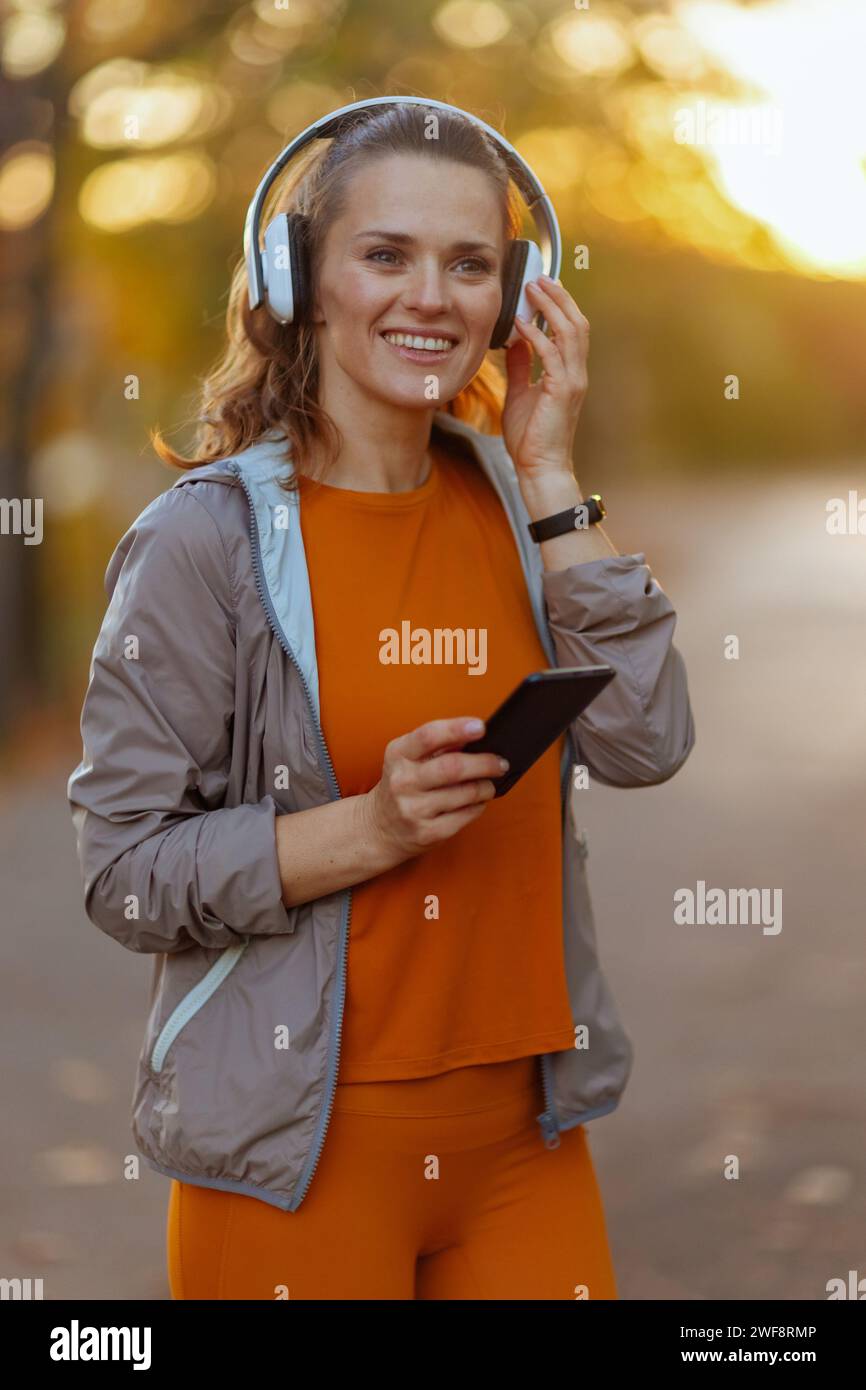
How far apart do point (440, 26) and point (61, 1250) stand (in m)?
8.73

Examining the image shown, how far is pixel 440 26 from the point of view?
34.3ft

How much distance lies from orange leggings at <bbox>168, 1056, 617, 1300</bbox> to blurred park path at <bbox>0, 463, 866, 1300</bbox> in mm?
2134

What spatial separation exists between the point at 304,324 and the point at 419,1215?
1.12 metres

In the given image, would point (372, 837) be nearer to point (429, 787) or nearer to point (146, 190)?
point (429, 787)

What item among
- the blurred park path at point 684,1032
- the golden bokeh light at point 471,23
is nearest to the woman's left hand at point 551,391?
the blurred park path at point 684,1032

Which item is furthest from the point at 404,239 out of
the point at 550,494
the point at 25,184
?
the point at 25,184

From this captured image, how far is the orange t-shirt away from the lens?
6.08 feet

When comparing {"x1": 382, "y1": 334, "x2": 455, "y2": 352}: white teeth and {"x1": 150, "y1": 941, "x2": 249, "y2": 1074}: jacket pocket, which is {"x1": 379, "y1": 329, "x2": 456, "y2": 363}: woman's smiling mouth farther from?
{"x1": 150, "y1": 941, "x2": 249, "y2": 1074}: jacket pocket

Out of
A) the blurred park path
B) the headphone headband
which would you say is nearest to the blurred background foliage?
the blurred park path

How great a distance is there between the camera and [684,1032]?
5.86 meters
